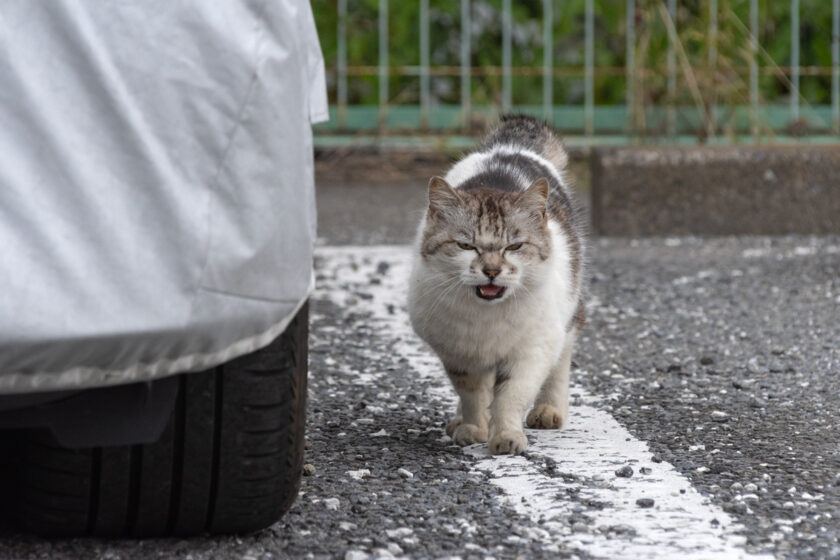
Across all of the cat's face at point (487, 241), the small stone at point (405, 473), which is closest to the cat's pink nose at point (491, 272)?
the cat's face at point (487, 241)

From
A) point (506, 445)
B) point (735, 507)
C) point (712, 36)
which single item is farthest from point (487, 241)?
point (712, 36)

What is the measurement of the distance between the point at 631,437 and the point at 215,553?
1.40 meters

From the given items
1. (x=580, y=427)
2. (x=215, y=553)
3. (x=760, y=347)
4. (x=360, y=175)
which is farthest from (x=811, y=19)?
(x=215, y=553)

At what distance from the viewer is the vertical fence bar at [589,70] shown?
33.8ft

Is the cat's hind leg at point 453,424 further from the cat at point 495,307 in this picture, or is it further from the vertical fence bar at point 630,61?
the vertical fence bar at point 630,61

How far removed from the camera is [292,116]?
2242mm

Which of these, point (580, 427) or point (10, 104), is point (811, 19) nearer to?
point (580, 427)

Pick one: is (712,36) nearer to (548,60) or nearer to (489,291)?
(548,60)

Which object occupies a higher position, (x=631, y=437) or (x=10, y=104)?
(x=10, y=104)

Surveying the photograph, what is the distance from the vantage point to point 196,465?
243 centimetres

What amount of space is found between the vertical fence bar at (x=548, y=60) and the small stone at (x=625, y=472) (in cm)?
729

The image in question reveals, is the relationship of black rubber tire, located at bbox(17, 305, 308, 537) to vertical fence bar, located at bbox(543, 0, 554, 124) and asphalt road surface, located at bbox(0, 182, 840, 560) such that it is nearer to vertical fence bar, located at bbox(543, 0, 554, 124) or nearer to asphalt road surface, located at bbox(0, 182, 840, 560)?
asphalt road surface, located at bbox(0, 182, 840, 560)

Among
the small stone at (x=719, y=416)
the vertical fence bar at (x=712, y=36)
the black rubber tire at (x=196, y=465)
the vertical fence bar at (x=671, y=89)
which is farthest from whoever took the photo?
the vertical fence bar at (x=671, y=89)

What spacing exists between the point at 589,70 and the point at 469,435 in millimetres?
7131
